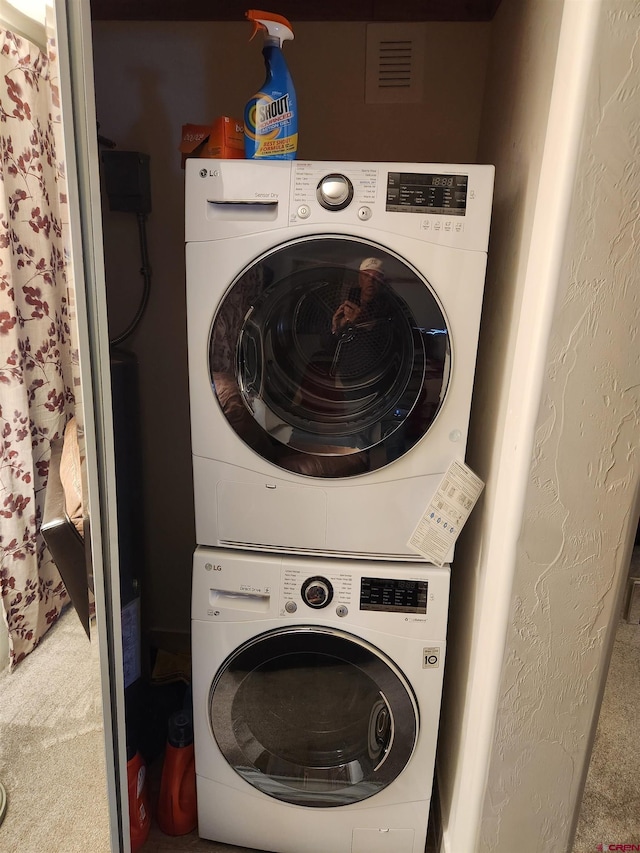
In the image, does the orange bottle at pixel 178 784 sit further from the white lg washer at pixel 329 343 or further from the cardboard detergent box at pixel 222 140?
the cardboard detergent box at pixel 222 140

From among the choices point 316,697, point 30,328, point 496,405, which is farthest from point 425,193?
point 316,697

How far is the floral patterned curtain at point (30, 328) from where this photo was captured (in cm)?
88

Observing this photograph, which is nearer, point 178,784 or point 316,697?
point 316,697

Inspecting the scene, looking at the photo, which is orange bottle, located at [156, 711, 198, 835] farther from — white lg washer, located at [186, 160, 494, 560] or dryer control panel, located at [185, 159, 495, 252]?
dryer control panel, located at [185, 159, 495, 252]

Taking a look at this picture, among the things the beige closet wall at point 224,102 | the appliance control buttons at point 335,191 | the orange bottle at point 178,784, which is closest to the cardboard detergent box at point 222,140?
the appliance control buttons at point 335,191

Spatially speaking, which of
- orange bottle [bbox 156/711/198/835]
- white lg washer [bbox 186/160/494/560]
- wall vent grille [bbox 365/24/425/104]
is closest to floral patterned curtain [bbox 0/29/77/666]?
white lg washer [bbox 186/160/494/560]

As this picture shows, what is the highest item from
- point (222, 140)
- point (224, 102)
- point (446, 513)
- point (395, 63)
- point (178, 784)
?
point (395, 63)

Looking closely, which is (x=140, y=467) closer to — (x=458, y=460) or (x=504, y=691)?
(x=458, y=460)

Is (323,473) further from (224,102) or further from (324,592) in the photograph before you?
(224,102)

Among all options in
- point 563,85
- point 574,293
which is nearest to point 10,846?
point 574,293

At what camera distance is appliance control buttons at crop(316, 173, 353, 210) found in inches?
41.4

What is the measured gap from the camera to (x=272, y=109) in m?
1.14

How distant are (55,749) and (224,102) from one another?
1.64 metres

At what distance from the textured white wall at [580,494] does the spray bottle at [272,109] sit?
592mm
